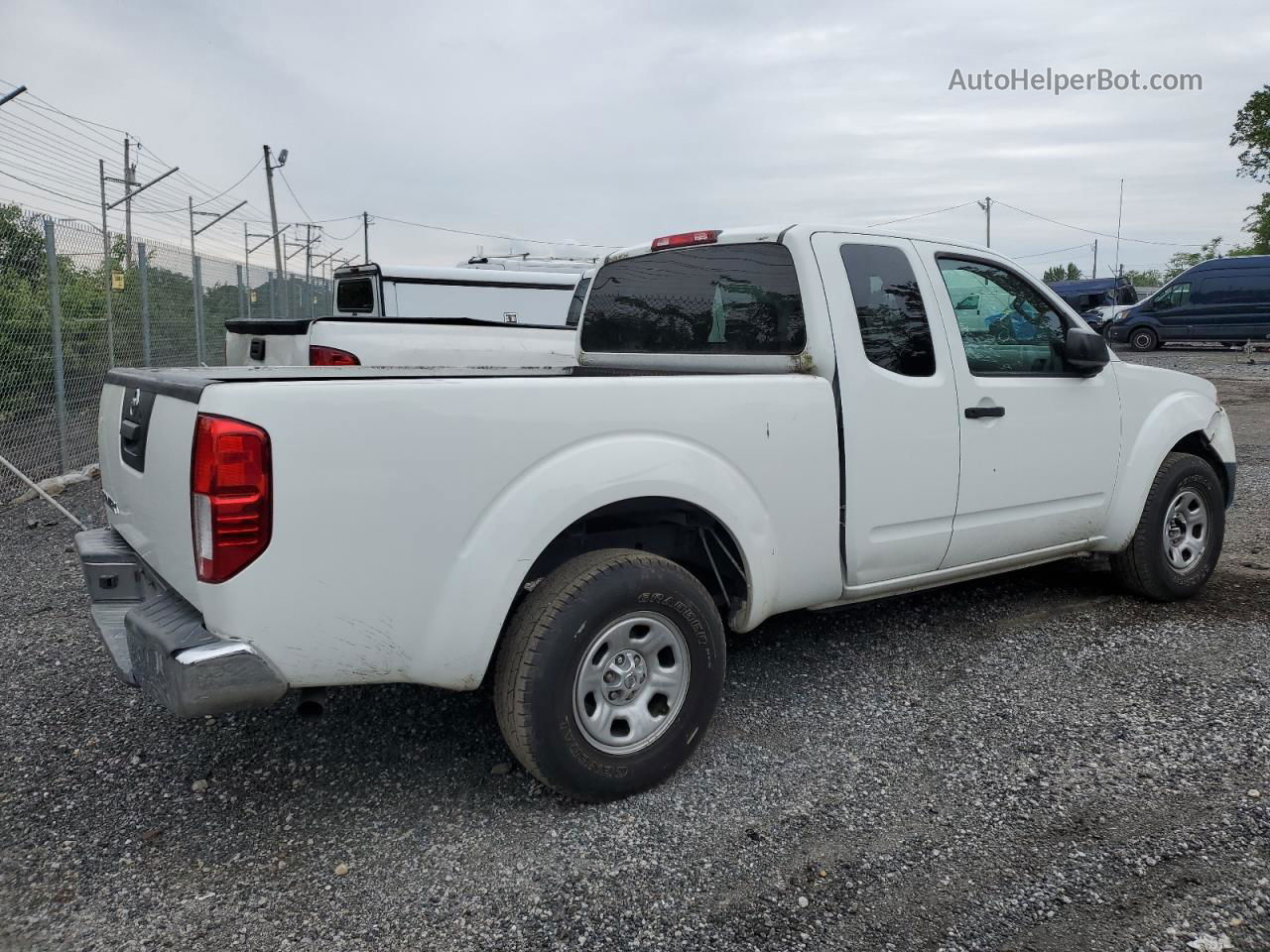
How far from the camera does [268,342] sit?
26.5ft

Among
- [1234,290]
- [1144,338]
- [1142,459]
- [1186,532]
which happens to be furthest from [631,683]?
[1144,338]

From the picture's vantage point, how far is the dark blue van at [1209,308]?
22391 millimetres

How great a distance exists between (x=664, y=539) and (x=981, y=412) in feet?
4.93

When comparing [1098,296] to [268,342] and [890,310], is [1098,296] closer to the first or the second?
[268,342]

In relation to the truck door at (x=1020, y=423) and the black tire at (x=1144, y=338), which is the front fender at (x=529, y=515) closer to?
the truck door at (x=1020, y=423)

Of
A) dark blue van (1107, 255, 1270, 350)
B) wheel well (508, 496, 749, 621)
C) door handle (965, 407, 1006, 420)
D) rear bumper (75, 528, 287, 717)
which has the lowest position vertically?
rear bumper (75, 528, 287, 717)

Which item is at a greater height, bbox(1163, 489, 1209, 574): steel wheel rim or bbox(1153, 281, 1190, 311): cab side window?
bbox(1153, 281, 1190, 311): cab side window

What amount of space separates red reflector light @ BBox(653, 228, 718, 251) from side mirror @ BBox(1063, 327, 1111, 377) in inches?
64.6

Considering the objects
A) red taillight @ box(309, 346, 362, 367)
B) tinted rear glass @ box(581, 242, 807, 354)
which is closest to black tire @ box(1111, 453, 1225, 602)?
tinted rear glass @ box(581, 242, 807, 354)

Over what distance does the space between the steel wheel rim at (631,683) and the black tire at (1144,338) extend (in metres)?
24.9

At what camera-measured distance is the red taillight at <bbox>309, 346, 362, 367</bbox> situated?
23.9ft

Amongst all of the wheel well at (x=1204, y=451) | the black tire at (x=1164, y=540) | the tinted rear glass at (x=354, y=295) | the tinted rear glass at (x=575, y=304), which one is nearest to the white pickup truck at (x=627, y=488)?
the black tire at (x=1164, y=540)

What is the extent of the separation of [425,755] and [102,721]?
1.30 meters

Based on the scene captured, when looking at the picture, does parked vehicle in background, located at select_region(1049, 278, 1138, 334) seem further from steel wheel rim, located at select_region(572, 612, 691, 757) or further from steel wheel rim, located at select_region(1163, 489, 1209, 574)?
steel wheel rim, located at select_region(572, 612, 691, 757)
